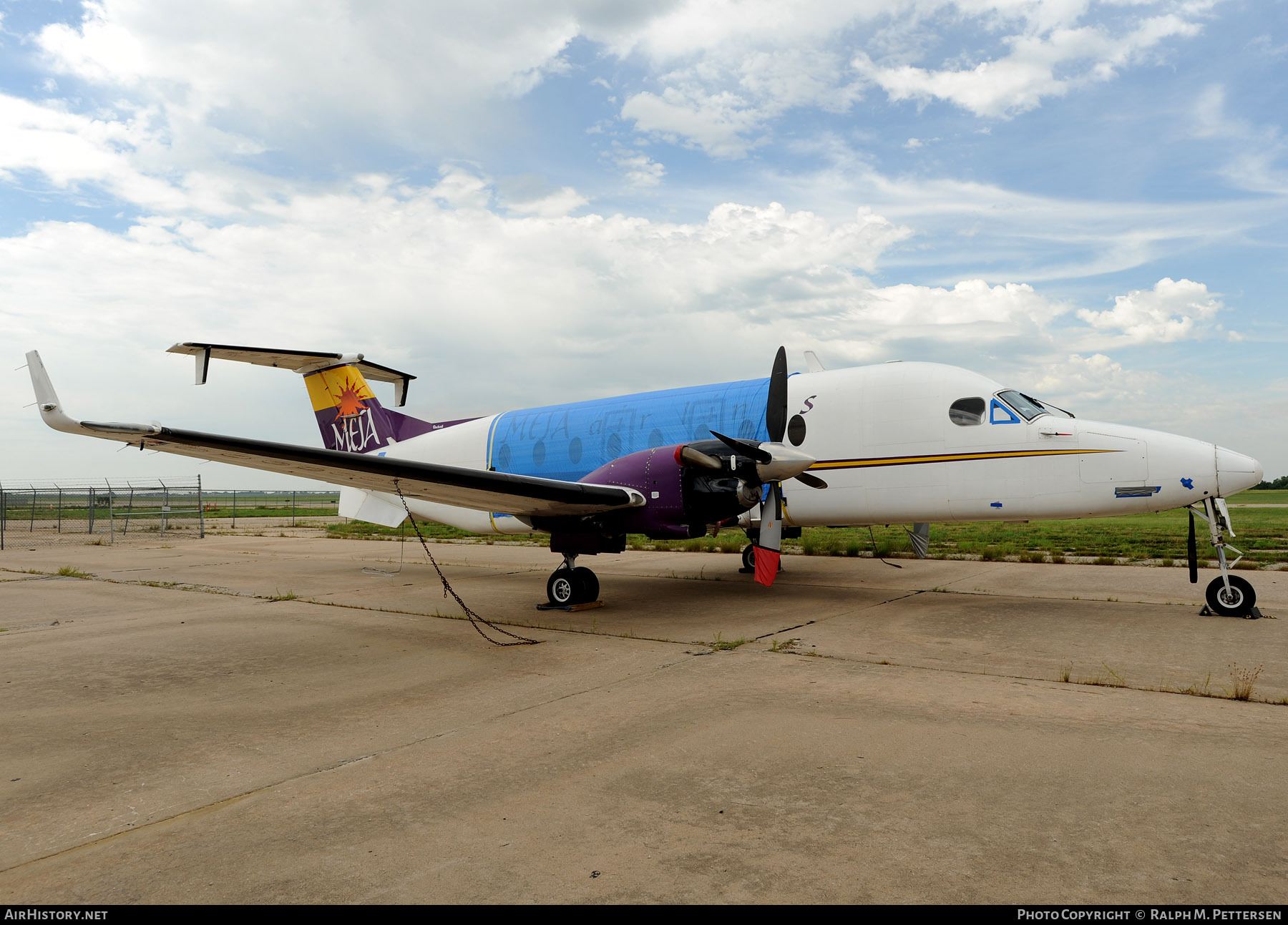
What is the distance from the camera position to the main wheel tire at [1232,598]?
28.3 feet

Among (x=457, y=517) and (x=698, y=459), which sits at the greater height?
(x=698, y=459)

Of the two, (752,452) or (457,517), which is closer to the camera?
(752,452)

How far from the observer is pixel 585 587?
10453mm

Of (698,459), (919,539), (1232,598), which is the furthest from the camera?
(919,539)

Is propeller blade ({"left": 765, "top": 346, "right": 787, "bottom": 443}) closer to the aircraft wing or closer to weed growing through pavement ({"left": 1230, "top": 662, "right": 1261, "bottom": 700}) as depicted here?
the aircraft wing

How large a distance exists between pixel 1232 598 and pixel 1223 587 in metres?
0.16

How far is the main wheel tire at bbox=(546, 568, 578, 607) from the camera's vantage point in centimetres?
1045

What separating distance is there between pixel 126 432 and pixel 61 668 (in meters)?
2.45

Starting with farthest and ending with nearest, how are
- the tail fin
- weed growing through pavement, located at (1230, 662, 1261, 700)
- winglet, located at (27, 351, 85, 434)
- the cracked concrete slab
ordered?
the tail fin
winglet, located at (27, 351, 85, 434)
weed growing through pavement, located at (1230, 662, 1261, 700)
the cracked concrete slab

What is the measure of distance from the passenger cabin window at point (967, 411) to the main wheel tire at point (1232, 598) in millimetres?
3445

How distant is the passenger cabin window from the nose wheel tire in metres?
5.72

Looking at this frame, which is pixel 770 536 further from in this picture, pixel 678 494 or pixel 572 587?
pixel 572 587

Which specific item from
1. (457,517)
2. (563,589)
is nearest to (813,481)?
(563,589)

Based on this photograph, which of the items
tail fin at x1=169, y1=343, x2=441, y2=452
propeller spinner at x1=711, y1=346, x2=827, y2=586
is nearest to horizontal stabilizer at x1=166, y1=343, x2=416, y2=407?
tail fin at x1=169, y1=343, x2=441, y2=452
